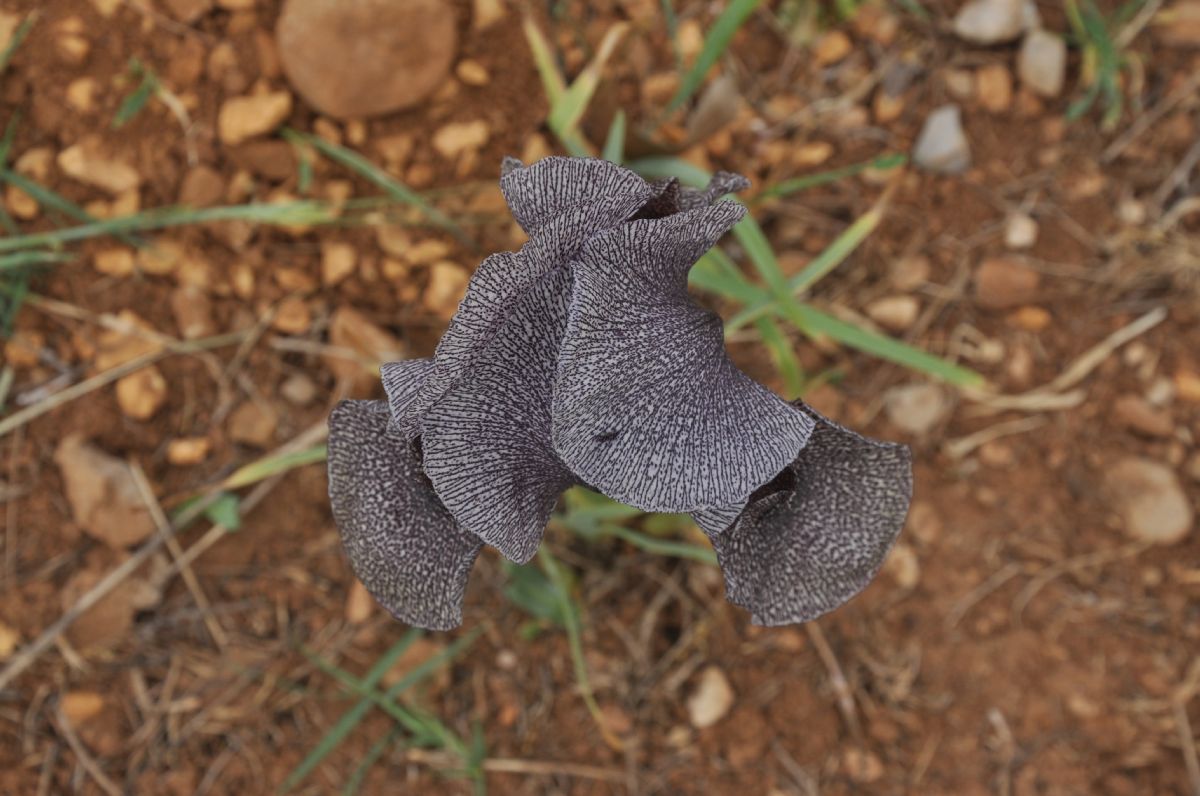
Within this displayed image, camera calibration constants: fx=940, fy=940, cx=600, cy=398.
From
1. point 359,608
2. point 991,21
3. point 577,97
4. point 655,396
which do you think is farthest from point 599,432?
point 991,21

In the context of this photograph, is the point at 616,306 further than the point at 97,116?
No

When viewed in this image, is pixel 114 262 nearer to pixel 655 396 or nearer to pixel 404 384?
pixel 404 384

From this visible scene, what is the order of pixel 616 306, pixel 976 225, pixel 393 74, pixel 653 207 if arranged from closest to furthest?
1. pixel 616 306
2. pixel 653 207
3. pixel 393 74
4. pixel 976 225

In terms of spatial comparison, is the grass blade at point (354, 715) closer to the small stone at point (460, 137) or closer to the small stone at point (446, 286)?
the small stone at point (446, 286)

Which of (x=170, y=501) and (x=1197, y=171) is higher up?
(x=170, y=501)

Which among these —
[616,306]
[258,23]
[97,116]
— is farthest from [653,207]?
[97,116]

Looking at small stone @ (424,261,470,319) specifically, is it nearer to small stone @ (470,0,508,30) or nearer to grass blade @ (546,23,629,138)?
grass blade @ (546,23,629,138)

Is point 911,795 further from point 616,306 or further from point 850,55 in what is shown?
point 850,55
